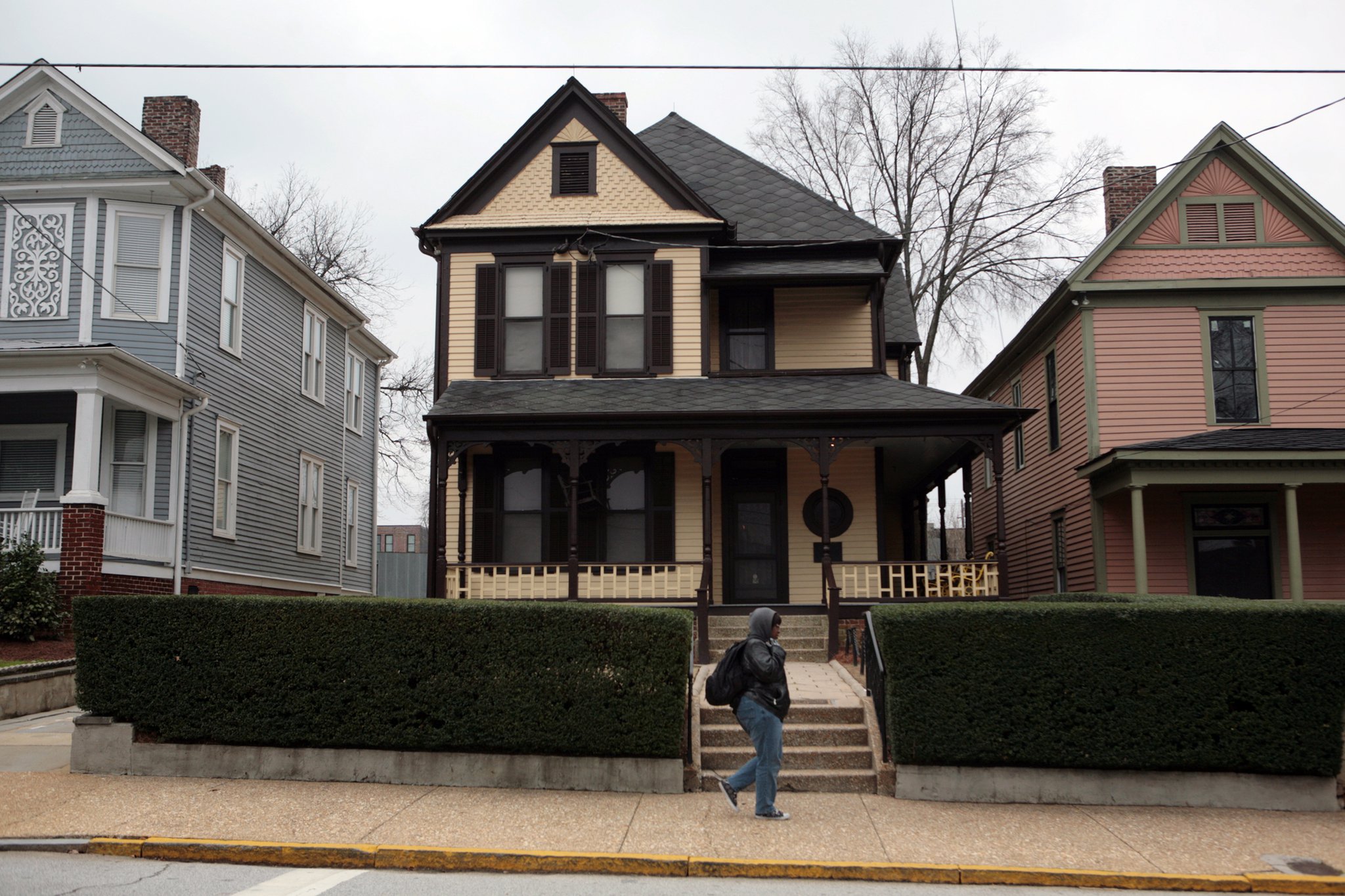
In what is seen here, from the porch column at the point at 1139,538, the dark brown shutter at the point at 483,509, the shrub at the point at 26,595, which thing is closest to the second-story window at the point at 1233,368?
the porch column at the point at 1139,538

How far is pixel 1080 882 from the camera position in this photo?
7684mm

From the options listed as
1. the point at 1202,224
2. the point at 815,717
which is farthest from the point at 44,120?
the point at 1202,224

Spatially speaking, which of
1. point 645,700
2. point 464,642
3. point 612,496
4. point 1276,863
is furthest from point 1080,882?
point 612,496

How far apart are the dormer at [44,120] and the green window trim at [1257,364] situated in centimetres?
1914

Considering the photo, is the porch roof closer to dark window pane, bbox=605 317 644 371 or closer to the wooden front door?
dark window pane, bbox=605 317 644 371

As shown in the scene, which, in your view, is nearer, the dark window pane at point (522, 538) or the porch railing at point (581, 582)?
the porch railing at point (581, 582)

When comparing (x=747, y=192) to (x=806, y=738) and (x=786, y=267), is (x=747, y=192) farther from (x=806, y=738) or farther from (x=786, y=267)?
(x=806, y=738)

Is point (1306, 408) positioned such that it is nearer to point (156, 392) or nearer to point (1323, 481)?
point (1323, 481)

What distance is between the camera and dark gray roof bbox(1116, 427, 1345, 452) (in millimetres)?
17172

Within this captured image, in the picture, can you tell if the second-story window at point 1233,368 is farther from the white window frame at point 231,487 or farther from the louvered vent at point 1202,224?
the white window frame at point 231,487

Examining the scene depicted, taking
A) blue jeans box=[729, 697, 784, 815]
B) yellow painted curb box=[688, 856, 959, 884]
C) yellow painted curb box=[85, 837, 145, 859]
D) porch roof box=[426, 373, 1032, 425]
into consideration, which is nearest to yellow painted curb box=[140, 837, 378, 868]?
yellow painted curb box=[85, 837, 145, 859]

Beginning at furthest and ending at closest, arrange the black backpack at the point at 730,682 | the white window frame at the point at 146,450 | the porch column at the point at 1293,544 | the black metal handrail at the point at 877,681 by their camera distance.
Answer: the white window frame at the point at 146,450 → the porch column at the point at 1293,544 → the black metal handrail at the point at 877,681 → the black backpack at the point at 730,682

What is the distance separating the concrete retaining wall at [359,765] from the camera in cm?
984

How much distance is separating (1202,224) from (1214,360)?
2.28m
